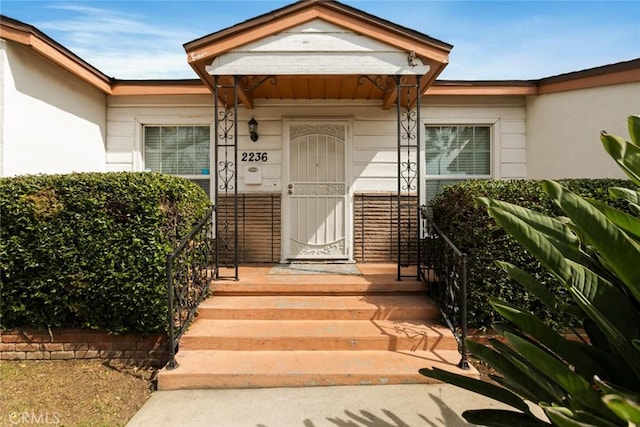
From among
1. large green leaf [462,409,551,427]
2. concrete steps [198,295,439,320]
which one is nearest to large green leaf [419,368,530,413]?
large green leaf [462,409,551,427]

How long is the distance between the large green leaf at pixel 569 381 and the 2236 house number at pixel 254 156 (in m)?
4.68

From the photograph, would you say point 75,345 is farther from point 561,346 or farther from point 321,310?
point 561,346

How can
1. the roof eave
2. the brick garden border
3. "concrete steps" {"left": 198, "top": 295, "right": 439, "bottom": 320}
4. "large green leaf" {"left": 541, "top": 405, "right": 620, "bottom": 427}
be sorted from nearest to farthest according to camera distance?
"large green leaf" {"left": 541, "top": 405, "right": 620, "bottom": 427}, the brick garden border, "concrete steps" {"left": 198, "top": 295, "right": 439, "bottom": 320}, the roof eave

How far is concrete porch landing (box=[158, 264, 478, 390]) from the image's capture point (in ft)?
9.21

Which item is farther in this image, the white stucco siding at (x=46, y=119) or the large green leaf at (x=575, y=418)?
the white stucco siding at (x=46, y=119)

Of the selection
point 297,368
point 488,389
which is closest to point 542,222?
point 488,389

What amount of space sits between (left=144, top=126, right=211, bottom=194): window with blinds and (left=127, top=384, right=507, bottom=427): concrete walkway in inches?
141

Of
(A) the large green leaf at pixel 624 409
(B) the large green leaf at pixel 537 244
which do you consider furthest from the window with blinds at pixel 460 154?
(A) the large green leaf at pixel 624 409

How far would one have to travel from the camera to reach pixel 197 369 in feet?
9.38

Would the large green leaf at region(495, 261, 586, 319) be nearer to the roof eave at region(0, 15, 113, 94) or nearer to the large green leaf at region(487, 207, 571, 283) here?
the large green leaf at region(487, 207, 571, 283)

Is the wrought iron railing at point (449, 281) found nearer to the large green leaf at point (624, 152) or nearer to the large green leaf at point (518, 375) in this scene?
the large green leaf at point (518, 375)

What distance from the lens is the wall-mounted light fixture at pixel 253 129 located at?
5.24 metres

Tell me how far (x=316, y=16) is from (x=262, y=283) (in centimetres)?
313

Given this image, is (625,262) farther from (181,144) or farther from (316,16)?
(181,144)
